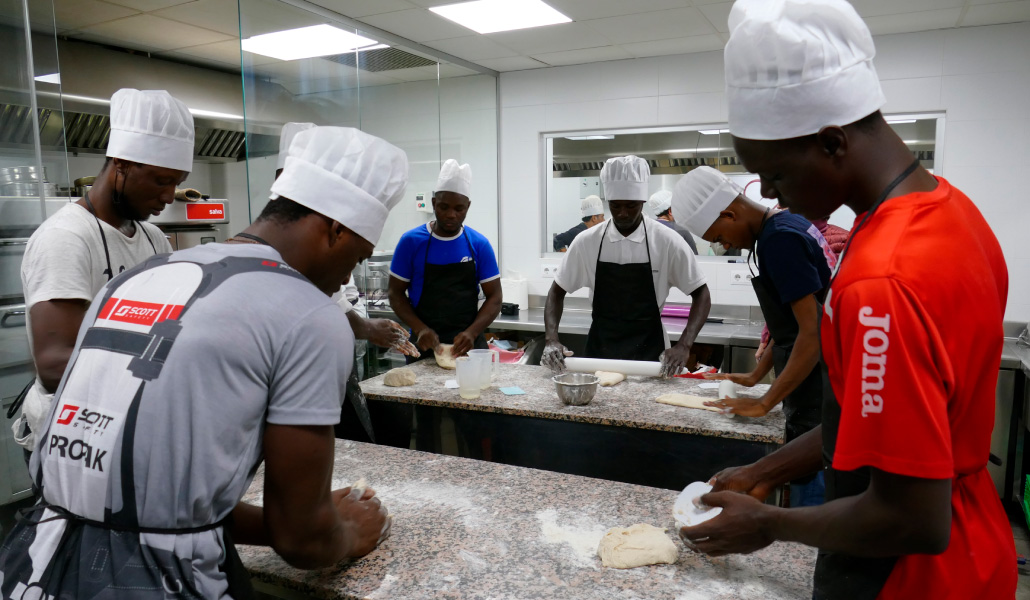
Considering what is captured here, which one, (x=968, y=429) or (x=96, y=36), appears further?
(x=96, y=36)

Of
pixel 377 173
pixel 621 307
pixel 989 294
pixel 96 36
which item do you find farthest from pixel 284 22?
pixel 989 294

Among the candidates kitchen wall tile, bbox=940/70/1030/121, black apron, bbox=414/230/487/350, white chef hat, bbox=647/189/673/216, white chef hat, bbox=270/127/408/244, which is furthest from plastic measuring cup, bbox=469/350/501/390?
kitchen wall tile, bbox=940/70/1030/121

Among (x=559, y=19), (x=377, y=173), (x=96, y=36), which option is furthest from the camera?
(x=96, y=36)

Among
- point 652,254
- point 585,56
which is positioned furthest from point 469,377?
point 585,56

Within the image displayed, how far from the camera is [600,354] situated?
3578mm

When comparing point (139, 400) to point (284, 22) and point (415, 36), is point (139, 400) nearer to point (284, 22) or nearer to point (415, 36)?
point (284, 22)

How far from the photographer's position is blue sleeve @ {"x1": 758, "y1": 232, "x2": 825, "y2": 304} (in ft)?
6.98

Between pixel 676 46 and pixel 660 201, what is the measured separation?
48.8 inches

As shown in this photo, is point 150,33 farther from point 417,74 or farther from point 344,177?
point 344,177

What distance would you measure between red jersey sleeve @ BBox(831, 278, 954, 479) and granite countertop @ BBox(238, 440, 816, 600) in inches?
19.5

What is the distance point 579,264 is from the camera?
12.3 ft

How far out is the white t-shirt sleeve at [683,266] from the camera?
351 cm

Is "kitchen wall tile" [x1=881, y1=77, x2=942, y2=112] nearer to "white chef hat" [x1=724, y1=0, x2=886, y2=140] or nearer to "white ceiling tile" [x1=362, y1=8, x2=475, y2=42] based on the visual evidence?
"white ceiling tile" [x1=362, y1=8, x2=475, y2=42]

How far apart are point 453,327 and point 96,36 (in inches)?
131
